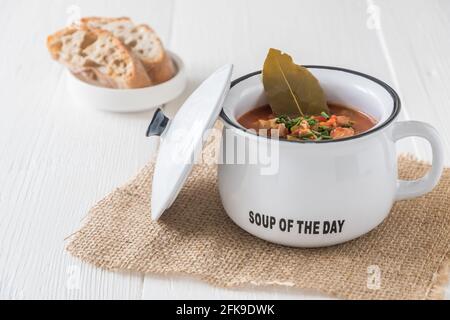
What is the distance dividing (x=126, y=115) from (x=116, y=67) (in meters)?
0.12

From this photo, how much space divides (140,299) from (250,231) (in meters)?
0.23

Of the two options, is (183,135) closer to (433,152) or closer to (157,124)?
(157,124)

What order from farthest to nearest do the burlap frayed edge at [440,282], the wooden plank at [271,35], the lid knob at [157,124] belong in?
the wooden plank at [271,35] < the lid knob at [157,124] < the burlap frayed edge at [440,282]

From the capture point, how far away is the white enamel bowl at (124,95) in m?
1.96

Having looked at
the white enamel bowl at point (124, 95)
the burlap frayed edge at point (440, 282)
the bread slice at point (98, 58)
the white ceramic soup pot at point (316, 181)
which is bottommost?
the white enamel bowl at point (124, 95)

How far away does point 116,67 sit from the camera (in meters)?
1.98

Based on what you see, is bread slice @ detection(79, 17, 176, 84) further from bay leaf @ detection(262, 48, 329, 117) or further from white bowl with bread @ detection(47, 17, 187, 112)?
bay leaf @ detection(262, 48, 329, 117)

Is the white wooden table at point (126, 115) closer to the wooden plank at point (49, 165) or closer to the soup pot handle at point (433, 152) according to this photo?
the wooden plank at point (49, 165)

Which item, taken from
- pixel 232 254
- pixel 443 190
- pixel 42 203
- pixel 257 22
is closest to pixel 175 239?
pixel 232 254

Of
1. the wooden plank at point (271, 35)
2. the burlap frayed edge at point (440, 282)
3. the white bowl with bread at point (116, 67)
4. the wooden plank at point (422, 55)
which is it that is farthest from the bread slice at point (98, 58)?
the burlap frayed edge at point (440, 282)

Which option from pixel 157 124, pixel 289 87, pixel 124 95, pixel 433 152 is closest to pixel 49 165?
pixel 124 95

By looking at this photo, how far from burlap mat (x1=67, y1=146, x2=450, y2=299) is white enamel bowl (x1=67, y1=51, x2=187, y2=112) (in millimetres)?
446

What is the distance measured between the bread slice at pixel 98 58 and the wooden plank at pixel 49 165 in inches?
3.5

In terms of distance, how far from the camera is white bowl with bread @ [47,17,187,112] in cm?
197
